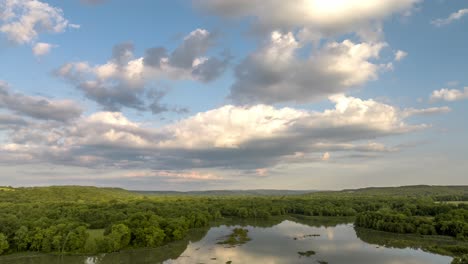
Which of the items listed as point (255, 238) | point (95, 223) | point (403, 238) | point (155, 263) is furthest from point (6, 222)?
point (403, 238)

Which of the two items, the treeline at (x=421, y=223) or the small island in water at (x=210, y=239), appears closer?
the small island in water at (x=210, y=239)

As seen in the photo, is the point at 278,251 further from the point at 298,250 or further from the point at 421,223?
the point at 421,223

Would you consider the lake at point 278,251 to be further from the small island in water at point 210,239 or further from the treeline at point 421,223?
the treeline at point 421,223

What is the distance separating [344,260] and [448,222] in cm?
3816

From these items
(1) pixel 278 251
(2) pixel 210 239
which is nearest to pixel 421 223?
(1) pixel 278 251

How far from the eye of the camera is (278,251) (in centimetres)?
6794

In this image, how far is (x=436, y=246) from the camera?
68.7m

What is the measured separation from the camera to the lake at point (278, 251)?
60.1 meters

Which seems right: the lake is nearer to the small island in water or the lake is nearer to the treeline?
the small island in water

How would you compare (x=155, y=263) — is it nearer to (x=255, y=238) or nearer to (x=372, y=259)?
(x=255, y=238)

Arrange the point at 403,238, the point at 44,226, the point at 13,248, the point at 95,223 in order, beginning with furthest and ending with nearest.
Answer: the point at 95,223 → the point at 403,238 → the point at 44,226 → the point at 13,248

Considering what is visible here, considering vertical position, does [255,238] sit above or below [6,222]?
below

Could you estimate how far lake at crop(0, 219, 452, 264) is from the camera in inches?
2365

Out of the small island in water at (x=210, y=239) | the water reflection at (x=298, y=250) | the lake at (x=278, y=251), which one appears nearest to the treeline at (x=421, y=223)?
the small island in water at (x=210, y=239)
